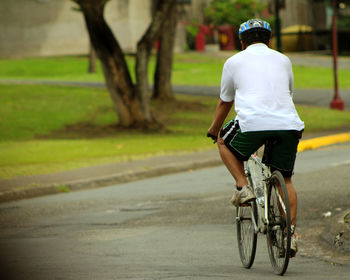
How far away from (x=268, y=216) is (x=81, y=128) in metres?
17.1

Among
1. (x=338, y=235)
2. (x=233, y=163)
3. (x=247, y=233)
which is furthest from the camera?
(x=338, y=235)

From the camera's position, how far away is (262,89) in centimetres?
622

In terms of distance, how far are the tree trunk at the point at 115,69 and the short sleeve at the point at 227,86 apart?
14292mm

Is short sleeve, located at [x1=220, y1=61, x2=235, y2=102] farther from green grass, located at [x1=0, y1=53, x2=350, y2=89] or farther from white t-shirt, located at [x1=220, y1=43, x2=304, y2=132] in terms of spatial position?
green grass, located at [x1=0, y1=53, x2=350, y2=89]

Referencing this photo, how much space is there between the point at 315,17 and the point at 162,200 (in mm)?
63360

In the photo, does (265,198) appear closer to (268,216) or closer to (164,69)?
(268,216)

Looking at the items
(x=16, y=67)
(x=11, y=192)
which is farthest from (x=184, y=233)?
(x=16, y=67)

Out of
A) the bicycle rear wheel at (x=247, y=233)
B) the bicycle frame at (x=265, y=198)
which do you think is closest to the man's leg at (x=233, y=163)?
the bicycle frame at (x=265, y=198)

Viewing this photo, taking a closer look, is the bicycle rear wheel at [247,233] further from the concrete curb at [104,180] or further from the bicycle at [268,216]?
the concrete curb at [104,180]

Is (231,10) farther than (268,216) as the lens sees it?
Yes

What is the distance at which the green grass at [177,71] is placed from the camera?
36.9 metres

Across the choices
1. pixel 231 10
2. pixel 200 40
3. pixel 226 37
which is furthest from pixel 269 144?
pixel 231 10

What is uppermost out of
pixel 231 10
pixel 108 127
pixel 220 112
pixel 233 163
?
pixel 220 112

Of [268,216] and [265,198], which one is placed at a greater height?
[265,198]
